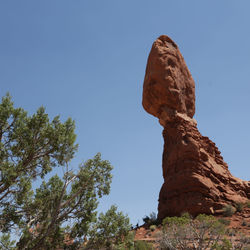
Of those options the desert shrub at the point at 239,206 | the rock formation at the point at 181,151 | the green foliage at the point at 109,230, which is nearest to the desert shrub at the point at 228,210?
the rock formation at the point at 181,151

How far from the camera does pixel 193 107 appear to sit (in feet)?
118

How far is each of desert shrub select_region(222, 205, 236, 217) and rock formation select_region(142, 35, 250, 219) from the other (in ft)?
2.60

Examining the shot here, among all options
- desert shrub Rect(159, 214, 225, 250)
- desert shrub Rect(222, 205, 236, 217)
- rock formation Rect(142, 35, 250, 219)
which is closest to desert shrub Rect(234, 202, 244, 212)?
rock formation Rect(142, 35, 250, 219)

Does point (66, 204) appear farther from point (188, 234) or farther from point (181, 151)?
point (181, 151)

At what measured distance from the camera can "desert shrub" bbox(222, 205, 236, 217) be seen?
25.4m

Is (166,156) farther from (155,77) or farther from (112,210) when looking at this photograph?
(112,210)

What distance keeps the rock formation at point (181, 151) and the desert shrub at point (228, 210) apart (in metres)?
0.79

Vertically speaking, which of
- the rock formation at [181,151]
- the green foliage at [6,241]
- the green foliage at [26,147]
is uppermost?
the rock formation at [181,151]

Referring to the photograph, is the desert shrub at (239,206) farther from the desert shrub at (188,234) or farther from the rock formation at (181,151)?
the desert shrub at (188,234)

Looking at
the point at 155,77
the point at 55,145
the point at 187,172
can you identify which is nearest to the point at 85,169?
the point at 55,145

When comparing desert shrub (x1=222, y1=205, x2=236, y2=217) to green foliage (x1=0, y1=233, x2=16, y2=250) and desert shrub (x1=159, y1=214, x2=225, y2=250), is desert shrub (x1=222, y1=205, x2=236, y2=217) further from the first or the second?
green foliage (x1=0, y1=233, x2=16, y2=250)

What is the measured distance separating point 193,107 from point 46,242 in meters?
27.9

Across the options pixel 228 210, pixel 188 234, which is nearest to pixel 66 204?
pixel 188 234

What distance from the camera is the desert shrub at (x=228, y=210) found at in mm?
25406
